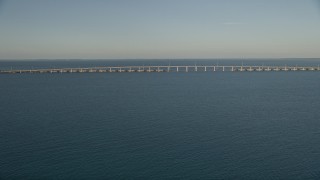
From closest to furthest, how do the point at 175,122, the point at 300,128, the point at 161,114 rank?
the point at 300,128 < the point at 175,122 < the point at 161,114

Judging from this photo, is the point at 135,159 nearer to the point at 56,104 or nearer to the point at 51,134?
the point at 51,134

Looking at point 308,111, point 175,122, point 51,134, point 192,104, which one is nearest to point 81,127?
point 51,134

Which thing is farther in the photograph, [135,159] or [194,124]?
[194,124]

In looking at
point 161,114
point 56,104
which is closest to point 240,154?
point 161,114

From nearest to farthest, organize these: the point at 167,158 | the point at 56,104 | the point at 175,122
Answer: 1. the point at 167,158
2. the point at 175,122
3. the point at 56,104

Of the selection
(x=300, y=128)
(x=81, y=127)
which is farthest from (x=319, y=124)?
(x=81, y=127)

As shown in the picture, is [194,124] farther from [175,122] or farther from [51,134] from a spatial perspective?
[51,134]

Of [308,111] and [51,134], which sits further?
[308,111]

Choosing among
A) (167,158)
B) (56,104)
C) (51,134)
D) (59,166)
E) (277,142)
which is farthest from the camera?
(56,104)

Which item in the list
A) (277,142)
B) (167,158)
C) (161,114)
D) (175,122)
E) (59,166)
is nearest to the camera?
(59,166)
